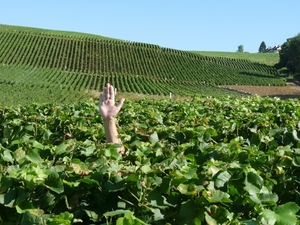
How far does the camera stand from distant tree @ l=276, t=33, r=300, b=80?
74312mm

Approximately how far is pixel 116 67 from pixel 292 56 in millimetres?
29915

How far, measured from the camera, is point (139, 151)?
3.60 m

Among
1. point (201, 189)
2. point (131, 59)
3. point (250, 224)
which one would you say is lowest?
point (250, 224)

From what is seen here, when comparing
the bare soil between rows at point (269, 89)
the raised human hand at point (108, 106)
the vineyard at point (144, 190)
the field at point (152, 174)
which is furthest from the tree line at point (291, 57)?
the vineyard at point (144, 190)

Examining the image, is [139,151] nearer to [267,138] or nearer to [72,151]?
[72,151]

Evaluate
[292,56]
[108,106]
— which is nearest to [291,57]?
[292,56]

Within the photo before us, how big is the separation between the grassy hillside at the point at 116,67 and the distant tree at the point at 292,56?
2.37m

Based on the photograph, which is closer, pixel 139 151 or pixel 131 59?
pixel 139 151

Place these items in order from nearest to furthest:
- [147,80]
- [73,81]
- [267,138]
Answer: [267,138], [73,81], [147,80]

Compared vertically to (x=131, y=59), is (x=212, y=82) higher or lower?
lower

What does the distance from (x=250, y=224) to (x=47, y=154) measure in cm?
174

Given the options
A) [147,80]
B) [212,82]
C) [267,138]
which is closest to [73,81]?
[147,80]

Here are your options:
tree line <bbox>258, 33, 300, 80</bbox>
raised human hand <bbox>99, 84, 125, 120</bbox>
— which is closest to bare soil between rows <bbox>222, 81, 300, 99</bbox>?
tree line <bbox>258, 33, 300, 80</bbox>

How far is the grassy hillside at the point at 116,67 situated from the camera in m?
51.6
